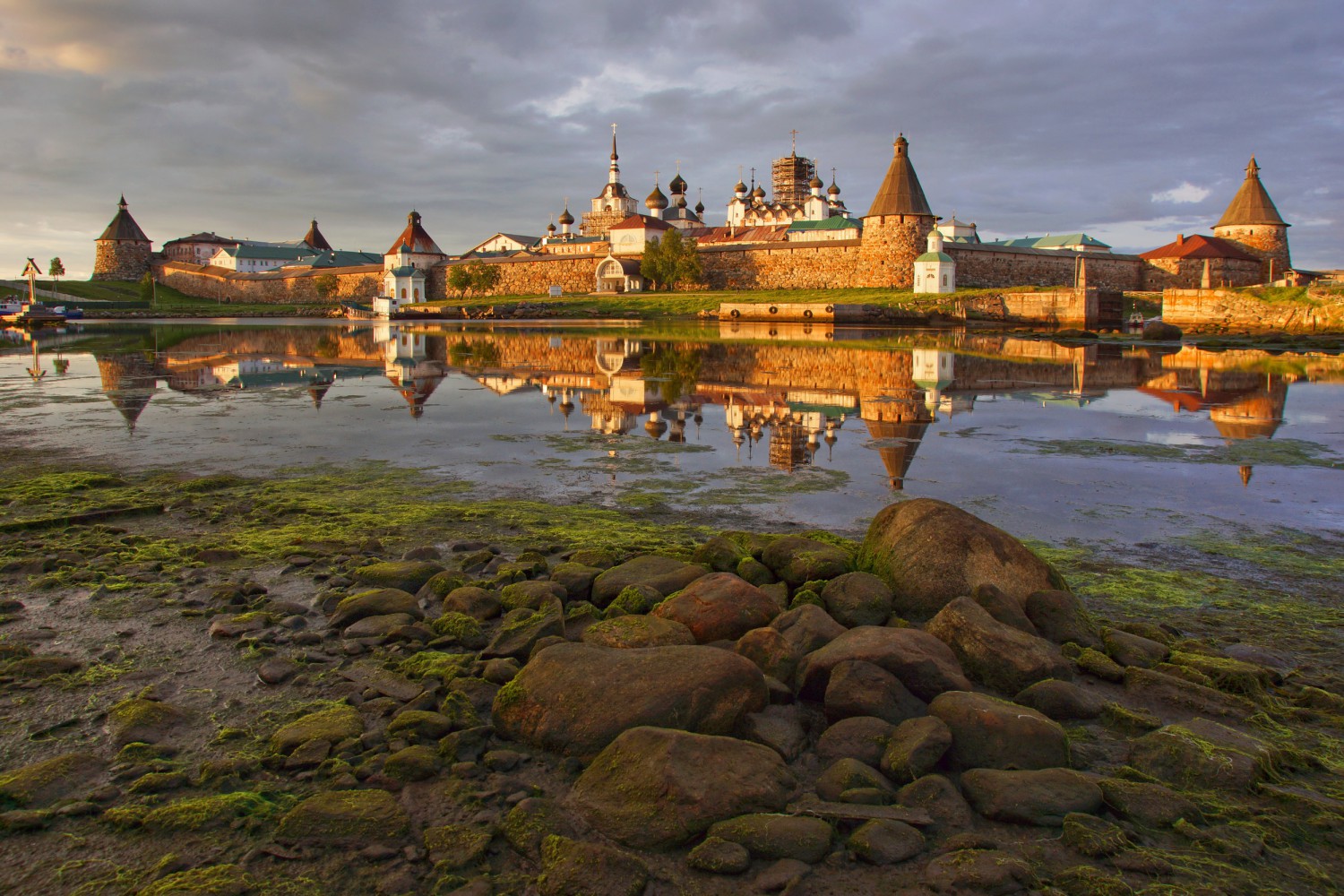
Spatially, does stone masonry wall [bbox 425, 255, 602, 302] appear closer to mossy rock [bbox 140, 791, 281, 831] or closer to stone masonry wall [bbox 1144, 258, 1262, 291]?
stone masonry wall [bbox 1144, 258, 1262, 291]

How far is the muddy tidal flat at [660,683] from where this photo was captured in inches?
109

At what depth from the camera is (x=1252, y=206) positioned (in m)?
62.4

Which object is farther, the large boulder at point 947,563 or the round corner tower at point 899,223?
the round corner tower at point 899,223

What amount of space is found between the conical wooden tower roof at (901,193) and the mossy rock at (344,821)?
196ft

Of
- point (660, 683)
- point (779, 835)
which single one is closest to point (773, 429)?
point (660, 683)

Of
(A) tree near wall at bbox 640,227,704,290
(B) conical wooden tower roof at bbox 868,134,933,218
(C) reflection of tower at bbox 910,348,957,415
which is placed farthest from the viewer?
(A) tree near wall at bbox 640,227,704,290

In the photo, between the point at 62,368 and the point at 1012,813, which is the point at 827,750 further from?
the point at 62,368

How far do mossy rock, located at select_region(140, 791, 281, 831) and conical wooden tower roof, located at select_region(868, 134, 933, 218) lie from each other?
59785mm

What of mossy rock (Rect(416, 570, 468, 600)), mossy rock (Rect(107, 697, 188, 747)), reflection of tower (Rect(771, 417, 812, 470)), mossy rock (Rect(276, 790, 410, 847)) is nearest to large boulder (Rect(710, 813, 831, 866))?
mossy rock (Rect(276, 790, 410, 847))

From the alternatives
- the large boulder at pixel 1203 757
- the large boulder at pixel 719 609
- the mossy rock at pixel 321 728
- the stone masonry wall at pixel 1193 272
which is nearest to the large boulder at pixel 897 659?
the large boulder at pixel 719 609

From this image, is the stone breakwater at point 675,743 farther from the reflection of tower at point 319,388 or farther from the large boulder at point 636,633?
the reflection of tower at point 319,388

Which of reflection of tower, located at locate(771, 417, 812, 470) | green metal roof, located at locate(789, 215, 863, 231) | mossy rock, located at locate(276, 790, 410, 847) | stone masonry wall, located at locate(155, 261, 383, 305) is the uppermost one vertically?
green metal roof, located at locate(789, 215, 863, 231)

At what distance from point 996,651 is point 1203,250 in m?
68.4

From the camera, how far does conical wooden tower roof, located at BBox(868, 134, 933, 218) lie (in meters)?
57.2
